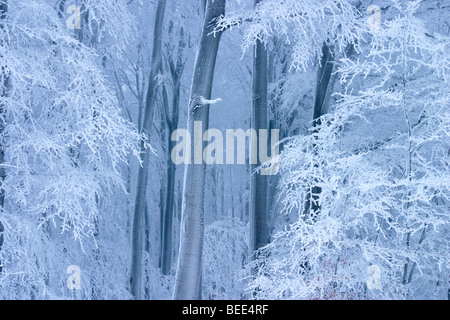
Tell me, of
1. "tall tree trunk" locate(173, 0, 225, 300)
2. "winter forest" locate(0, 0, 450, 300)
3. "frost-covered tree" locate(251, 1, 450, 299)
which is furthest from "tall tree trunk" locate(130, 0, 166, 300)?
"frost-covered tree" locate(251, 1, 450, 299)

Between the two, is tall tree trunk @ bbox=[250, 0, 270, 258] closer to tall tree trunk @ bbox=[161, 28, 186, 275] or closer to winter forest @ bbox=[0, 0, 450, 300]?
winter forest @ bbox=[0, 0, 450, 300]

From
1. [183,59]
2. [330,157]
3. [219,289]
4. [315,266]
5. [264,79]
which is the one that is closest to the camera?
[315,266]

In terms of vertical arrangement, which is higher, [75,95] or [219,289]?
[75,95]

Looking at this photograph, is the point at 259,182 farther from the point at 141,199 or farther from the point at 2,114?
the point at 2,114

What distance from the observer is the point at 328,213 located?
6426 millimetres

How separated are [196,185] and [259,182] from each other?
168cm

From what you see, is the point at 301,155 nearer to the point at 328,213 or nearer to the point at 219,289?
the point at 328,213

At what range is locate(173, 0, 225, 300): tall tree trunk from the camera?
687 centimetres

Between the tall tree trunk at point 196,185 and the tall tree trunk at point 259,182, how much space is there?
1.26 metres

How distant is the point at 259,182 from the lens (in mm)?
8383

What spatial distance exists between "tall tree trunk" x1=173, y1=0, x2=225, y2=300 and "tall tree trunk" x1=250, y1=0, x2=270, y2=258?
1.26m

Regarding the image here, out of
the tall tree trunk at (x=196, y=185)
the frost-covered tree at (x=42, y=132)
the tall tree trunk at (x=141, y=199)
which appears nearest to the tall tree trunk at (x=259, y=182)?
the tall tree trunk at (x=196, y=185)

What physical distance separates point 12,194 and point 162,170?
30.6 ft
